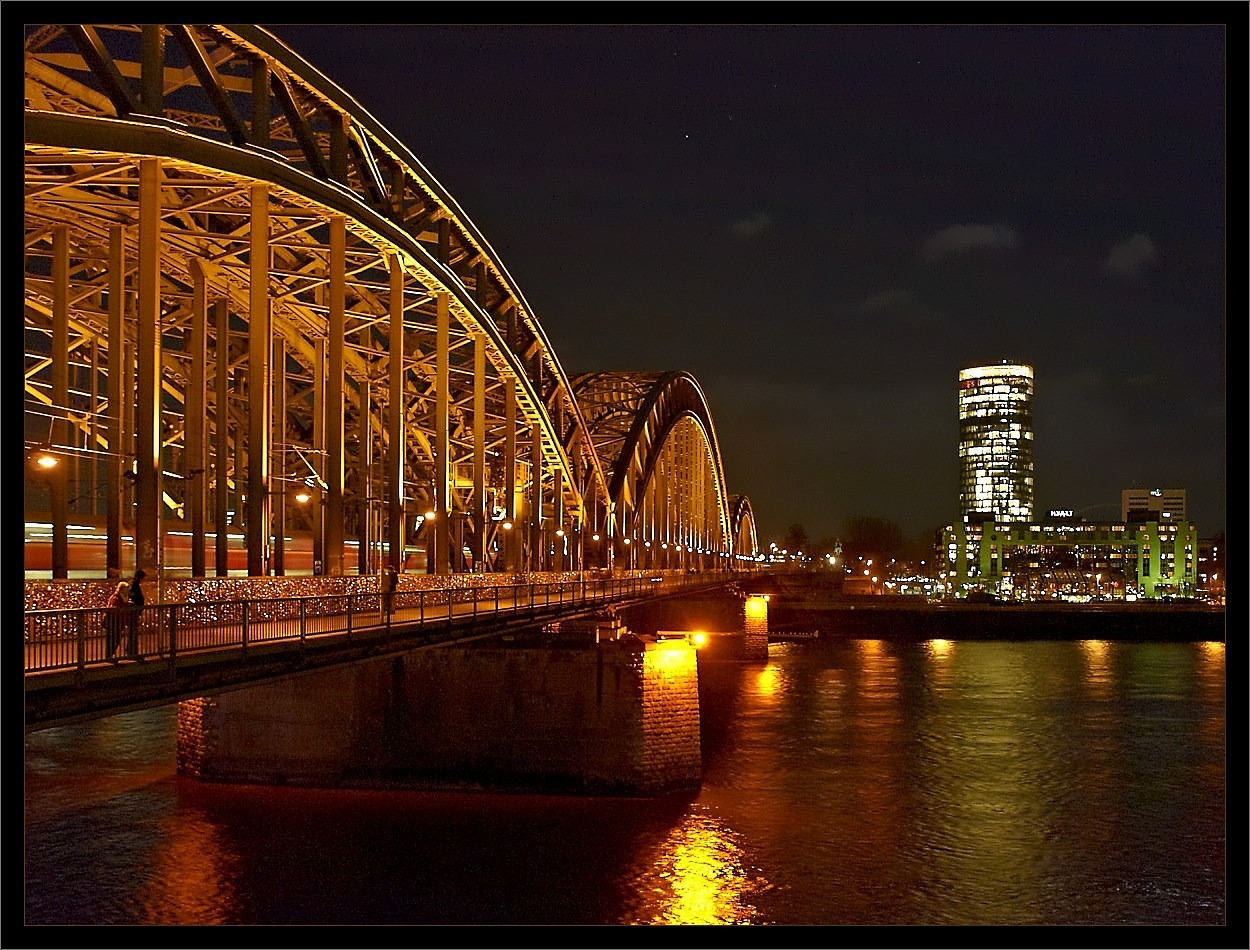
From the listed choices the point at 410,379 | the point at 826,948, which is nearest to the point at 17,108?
the point at 826,948

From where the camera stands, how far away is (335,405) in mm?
36250

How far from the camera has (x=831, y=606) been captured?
122m

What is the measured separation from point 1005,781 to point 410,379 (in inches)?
1387

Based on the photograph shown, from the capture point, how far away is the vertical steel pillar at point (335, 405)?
115 feet

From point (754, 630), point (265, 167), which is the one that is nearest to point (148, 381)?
point (265, 167)

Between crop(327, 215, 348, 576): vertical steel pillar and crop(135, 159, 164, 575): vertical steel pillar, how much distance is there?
799 centimetres

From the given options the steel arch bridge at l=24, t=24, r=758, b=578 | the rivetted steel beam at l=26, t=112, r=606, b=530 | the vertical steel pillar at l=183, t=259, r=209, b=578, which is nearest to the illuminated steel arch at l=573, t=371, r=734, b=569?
the steel arch bridge at l=24, t=24, r=758, b=578

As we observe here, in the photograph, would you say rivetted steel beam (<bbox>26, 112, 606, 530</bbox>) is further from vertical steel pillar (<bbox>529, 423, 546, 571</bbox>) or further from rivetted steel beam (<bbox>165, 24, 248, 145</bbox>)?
vertical steel pillar (<bbox>529, 423, 546, 571</bbox>)

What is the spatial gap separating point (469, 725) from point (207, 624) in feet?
46.9

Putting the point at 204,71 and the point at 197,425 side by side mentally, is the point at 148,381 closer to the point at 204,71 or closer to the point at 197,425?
the point at 197,425

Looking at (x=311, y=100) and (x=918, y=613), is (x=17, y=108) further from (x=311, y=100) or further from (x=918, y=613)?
(x=918, y=613)

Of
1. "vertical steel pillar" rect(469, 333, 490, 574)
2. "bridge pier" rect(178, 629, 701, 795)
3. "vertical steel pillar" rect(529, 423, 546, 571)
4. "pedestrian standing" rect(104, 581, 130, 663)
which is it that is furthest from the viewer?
"vertical steel pillar" rect(529, 423, 546, 571)

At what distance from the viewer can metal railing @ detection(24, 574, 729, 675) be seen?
632 inches

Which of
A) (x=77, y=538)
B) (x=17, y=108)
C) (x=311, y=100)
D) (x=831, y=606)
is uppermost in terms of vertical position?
(x=311, y=100)
